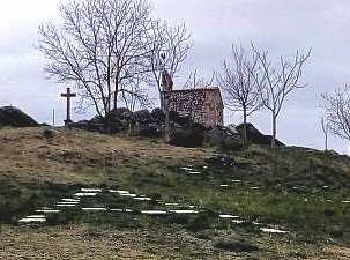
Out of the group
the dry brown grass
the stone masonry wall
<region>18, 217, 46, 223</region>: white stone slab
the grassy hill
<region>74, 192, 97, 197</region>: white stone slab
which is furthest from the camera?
the stone masonry wall

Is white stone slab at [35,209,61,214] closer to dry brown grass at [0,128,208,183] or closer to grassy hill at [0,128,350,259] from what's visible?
grassy hill at [0,128,350,259]

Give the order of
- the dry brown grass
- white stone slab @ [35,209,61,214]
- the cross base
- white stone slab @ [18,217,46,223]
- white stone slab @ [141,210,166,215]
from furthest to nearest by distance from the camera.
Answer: the cross base, the dry brown grass, white stone slab @ [141,210,166,215], white stone slab @ [35,209,61,214], white stone slab @ [18,217,46,223]

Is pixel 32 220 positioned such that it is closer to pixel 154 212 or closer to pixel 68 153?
pixel 154 212

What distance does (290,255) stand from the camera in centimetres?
873

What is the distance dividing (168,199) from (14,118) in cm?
1576

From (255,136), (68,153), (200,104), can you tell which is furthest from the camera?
(200,104)

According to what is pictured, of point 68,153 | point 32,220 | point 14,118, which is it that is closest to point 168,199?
point 32,220

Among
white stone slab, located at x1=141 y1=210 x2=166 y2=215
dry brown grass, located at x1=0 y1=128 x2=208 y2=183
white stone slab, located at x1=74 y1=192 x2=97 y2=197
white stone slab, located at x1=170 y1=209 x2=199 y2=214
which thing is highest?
dry brown grass, located at x1=0 y1=128 x2=208 y2=183

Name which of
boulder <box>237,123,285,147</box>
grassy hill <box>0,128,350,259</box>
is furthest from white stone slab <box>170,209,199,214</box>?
boulder <box>237,123,285,147</box>

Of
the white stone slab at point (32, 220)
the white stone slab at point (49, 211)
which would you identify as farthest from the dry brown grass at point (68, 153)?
the white stone slab at point (32, 220)

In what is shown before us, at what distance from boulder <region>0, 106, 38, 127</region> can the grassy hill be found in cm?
298

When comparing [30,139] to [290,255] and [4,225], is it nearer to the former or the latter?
[4,225]

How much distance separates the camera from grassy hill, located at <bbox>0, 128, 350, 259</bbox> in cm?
899

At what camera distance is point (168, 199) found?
1583cm
